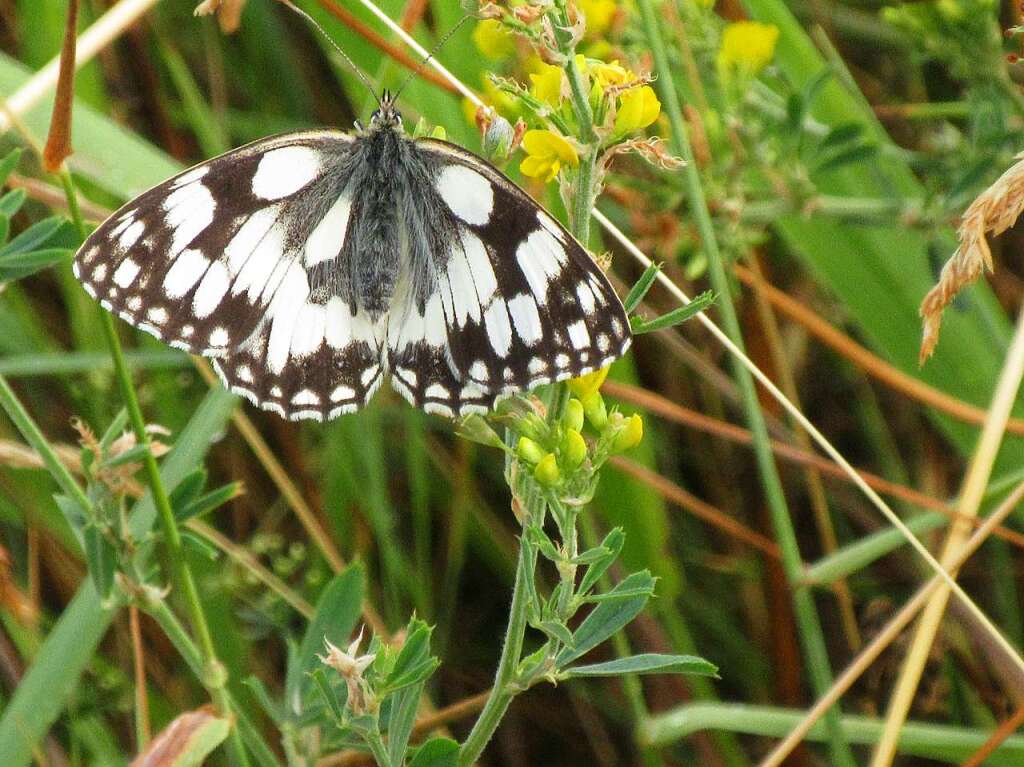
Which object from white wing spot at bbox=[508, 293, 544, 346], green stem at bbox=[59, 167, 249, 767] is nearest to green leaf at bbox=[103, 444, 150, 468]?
green stem at bbox=[59, 167, 249, 767]

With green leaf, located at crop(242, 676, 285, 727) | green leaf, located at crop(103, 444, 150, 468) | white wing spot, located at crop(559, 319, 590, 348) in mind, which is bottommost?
green leaf, located at crop(242, 676, 285, 727)

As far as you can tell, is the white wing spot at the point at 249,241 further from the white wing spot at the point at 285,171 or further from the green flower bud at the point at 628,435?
the green flower bud at the point at 628,435

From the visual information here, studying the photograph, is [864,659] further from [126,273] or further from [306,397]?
[126,273]

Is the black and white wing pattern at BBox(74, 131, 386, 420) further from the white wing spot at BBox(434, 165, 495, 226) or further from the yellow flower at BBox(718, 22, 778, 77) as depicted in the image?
the yellow flower at BBox(718, 22, 778, 77)

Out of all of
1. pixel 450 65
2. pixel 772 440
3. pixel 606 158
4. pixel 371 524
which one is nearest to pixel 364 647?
pixel 371 524

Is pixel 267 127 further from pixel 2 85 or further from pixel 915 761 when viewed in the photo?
pixel 915 761

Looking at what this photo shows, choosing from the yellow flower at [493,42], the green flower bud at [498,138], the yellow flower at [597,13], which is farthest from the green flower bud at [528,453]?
the yellow flower at [597,13]

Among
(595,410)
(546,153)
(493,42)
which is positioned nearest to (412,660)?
(595,410)
